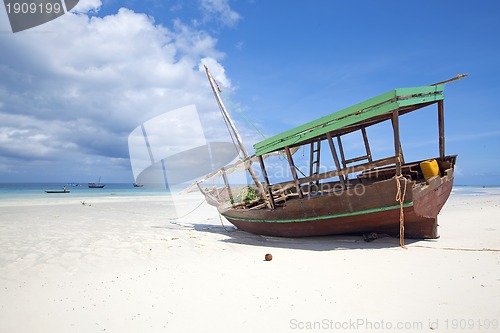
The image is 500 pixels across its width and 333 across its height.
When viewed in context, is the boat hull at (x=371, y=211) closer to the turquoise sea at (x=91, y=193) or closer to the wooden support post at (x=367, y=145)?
the wooden support post at (x=367, y=145)

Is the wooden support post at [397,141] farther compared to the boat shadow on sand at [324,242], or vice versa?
the boat shadow on sand at [324,242]

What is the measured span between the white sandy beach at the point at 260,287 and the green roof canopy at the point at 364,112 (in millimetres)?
3002

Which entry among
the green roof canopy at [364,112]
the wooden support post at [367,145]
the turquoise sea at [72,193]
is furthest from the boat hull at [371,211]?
the turquoise sea at [72,193]

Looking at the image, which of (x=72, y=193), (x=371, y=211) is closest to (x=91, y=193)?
(x=72, y=193)

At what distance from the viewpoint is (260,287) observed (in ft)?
15.0

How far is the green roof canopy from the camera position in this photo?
19.8ft

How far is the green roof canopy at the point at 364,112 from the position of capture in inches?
238

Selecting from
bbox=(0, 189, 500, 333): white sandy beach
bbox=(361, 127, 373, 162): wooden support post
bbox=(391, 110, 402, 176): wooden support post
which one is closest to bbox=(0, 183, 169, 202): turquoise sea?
bbox=(0, 189, 500, 333): white sandy beach

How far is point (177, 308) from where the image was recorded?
394cm

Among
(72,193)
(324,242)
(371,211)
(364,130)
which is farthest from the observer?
(72,193)

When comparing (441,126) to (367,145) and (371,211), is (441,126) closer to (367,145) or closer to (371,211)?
(367,145)

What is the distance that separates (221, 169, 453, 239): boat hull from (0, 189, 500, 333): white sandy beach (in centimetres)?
39

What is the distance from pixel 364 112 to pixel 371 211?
92.4 inches

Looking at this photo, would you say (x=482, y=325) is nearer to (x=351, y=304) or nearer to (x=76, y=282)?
(x=351, y=304)
